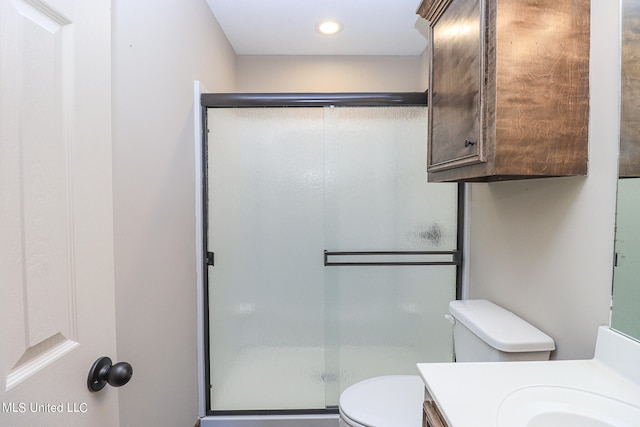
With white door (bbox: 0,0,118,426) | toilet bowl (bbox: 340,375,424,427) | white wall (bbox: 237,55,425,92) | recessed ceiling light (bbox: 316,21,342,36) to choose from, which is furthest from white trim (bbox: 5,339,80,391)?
white wall (bbox: 237,55,425,92)

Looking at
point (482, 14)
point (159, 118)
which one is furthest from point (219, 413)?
point (482, 14)

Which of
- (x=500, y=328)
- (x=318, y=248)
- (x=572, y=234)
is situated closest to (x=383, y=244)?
(x=318, y=248)

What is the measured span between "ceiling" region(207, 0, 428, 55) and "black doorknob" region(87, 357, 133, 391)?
6.33 feet

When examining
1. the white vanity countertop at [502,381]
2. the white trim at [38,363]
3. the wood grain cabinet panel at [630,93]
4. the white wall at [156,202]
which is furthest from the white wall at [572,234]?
the white wall at [156,202]

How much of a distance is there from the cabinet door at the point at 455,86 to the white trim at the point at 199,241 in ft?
3.79

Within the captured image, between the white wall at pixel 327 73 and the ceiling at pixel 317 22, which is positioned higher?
the ceiling at pixel 317 22

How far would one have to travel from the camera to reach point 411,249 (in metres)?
1.85

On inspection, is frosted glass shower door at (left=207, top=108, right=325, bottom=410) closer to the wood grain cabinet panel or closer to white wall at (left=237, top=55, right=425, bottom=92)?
white wall at (left=237, top=55, right=425, bottom=92)

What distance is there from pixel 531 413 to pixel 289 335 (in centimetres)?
137

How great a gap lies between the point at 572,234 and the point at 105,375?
1273mm

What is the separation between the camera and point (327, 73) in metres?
2.68

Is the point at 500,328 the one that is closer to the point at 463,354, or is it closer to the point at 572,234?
the point at 463,354

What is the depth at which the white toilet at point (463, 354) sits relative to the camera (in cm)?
107

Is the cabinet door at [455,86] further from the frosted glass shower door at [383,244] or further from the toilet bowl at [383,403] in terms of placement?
the toilet bowl at [383,403]
